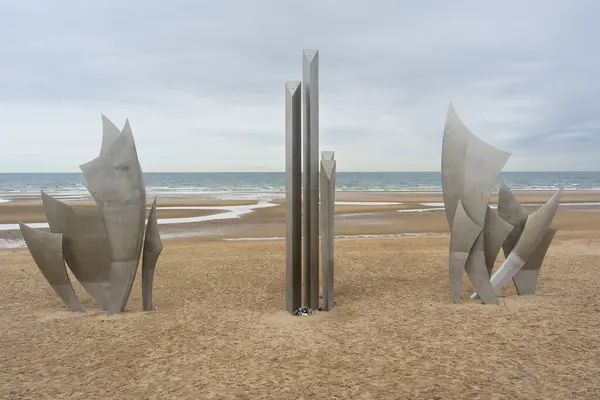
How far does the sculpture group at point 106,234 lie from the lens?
839 cm

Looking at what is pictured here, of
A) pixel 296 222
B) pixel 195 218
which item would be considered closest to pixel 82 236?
pixel 296 222

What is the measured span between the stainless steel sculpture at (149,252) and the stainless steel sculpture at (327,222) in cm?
276

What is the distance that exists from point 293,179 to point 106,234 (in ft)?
10.7

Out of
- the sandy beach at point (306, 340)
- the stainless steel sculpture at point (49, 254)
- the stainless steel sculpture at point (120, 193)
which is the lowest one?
the sandy beach at point (306, 340)

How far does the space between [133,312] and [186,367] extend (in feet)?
9.19

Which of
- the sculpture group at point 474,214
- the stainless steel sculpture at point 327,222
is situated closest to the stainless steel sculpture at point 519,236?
the sculpture group at point 474,214

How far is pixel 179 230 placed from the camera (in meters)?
22.4

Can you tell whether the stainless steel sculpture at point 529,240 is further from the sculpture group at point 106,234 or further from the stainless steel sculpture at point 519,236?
the sculpture group at point 106,234

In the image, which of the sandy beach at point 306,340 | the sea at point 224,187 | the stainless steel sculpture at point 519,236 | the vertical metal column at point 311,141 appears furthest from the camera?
the sea at point 224,187

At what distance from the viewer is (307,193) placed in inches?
342

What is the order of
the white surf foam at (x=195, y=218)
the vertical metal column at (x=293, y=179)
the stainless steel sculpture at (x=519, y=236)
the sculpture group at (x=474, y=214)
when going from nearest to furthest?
1. the vertical metal column at (x=293, y=179)
2. the sculpture group at (x=474, y=214)
3. the stainless steel sculpture at (x=519, y=236)
4. the white surf foam at (x=195, y=218)

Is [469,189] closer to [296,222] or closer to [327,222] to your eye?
[327,222]

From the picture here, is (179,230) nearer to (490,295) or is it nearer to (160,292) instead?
(160,292)

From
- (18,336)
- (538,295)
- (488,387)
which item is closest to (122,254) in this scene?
(18,336)
